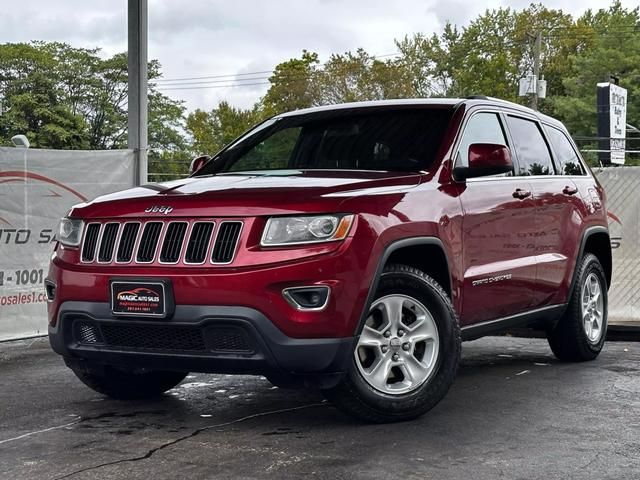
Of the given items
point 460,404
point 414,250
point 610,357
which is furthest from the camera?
point 610,357

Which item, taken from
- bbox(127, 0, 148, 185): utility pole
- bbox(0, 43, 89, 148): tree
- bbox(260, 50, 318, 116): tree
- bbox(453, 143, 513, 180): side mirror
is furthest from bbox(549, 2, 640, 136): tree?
bbox(453, 143, 513, 180): side mirror

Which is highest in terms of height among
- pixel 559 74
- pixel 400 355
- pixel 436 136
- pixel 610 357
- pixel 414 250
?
pixel 559 74

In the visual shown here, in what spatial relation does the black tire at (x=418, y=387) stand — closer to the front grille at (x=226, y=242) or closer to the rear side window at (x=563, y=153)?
the front grille at (x=226, y=242)

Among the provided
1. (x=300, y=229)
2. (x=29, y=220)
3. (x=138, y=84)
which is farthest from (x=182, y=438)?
(x=138, y=84)

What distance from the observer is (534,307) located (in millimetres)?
6777

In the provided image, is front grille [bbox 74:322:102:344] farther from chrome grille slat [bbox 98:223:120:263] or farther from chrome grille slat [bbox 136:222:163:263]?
chrome grille slat [bbox 136:222:163:263]

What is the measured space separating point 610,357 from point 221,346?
4132 mm

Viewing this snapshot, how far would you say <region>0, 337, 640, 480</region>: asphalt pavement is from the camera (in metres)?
4.40

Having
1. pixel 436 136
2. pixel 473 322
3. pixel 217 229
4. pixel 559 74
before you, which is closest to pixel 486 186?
pixel 436 136

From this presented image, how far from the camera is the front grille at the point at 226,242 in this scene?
16.1ft

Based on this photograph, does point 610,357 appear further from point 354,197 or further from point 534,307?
point 354,197

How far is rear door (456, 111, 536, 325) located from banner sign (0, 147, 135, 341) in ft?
14.5

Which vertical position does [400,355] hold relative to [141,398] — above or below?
above

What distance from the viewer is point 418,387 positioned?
5277 mm
